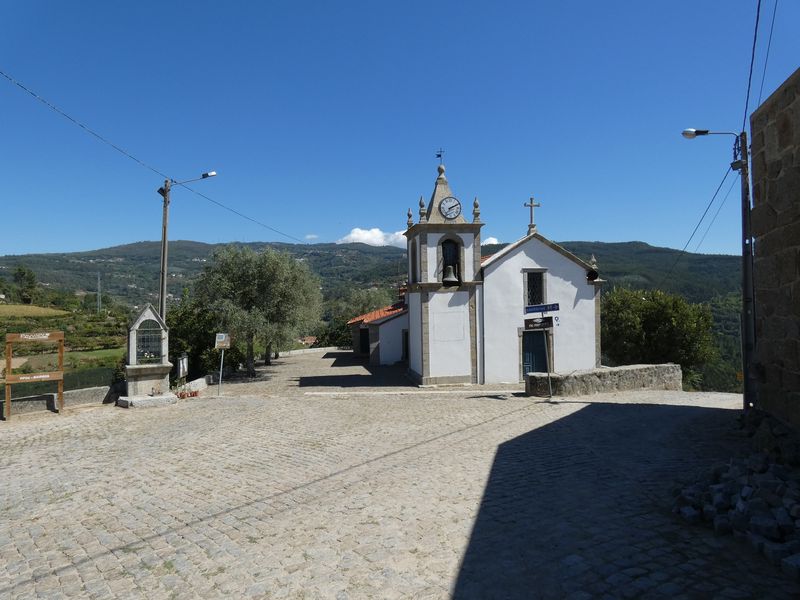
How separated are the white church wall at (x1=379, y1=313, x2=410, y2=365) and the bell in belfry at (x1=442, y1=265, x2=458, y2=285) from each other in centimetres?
953

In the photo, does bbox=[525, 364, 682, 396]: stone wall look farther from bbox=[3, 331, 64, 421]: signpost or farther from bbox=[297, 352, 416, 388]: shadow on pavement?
bbox=[3, 331, 64, 421]: signpost

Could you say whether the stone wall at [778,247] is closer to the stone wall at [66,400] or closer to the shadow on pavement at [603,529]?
the shadow on pavement at [603,529]

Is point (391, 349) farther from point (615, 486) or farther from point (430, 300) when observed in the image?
point (615, 486)

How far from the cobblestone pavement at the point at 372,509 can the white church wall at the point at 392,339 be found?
52.8 feet

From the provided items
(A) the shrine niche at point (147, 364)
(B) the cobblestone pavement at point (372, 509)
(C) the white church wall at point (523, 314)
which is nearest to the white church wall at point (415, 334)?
(C) the white church wall at point (523, 314)

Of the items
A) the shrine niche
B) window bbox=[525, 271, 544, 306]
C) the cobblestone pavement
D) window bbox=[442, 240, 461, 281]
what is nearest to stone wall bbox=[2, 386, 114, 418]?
the shrine niche

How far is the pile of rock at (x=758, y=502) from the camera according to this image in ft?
13.7

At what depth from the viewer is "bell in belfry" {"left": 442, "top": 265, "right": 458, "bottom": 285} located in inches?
735

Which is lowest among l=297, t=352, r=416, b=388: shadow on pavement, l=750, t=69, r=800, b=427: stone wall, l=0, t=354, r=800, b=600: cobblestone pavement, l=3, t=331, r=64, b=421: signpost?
l=297, t=352, r=416, b=388: shadow on pavement

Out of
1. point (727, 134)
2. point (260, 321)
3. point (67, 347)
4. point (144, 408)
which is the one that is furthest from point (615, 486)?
point (67, 347)

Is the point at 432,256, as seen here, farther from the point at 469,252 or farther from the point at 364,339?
the point at 364,339

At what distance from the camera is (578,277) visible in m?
19.9

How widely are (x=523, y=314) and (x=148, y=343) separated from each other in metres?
13.3

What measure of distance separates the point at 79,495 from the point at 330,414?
6288 mm
